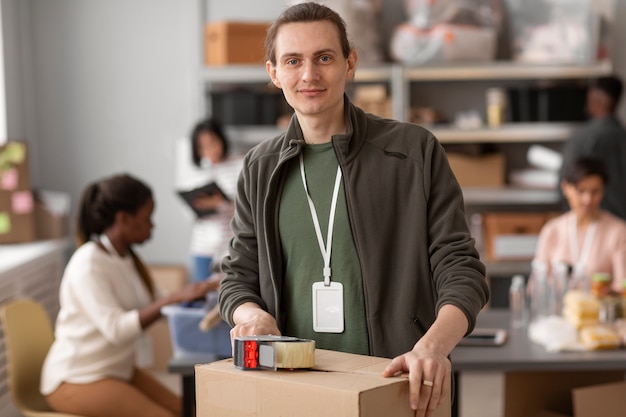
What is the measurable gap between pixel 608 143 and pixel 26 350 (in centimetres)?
336

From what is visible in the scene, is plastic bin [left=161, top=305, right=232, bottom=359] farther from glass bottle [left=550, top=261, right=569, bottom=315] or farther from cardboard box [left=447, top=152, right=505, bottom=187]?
cardboard box [left=447, top=152, right=505, bottom=187]

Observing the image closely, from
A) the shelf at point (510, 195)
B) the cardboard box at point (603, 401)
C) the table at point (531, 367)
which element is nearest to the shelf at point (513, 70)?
the shelf at point (510, 195)

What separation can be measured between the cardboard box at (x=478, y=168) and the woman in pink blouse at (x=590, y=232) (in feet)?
4.77

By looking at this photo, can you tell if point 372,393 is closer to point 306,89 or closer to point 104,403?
point 306,89

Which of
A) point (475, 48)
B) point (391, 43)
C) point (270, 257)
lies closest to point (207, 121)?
point (391, 43)

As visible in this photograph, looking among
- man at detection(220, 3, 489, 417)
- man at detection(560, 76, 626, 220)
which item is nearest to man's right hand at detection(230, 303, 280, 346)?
man at detection(220, 3, 489, 417)

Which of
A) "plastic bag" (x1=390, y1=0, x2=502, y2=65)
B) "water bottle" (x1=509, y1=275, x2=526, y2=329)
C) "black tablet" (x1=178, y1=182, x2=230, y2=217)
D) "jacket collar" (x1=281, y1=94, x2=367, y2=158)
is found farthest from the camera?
"plastic bag" (x1=390, y1=0, x2=502, y2=65)

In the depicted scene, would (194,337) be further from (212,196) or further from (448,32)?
(448,32)

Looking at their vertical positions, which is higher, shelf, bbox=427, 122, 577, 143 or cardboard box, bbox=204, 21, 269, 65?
cardboard box, bbox=204, 21, 269, 65

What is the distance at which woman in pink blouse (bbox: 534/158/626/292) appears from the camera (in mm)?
4004

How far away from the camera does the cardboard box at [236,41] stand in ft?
17.6

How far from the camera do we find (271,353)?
1.43 metres

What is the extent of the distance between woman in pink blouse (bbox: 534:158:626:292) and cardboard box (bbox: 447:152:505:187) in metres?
1.45

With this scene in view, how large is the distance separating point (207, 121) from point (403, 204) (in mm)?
3625
